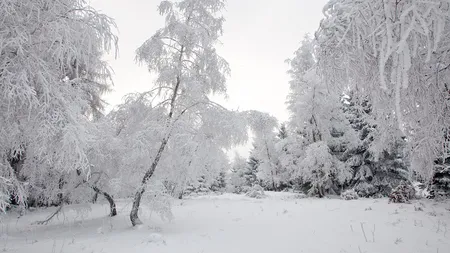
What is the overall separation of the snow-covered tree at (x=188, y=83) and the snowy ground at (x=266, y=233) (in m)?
1.70

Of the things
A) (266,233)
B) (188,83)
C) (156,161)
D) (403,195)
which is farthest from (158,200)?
(403,195)

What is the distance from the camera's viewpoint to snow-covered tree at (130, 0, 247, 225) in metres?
8.24

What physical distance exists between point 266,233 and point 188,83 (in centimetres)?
514

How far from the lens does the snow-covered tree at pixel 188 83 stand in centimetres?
824

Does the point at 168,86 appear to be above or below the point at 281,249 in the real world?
above

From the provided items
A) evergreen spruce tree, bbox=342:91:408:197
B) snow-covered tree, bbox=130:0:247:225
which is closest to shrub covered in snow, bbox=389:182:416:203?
evergreen spruce tree, bbox=342:91:408:197

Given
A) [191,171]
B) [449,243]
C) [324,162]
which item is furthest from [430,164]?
[324,162]

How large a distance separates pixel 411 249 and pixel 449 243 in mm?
1085

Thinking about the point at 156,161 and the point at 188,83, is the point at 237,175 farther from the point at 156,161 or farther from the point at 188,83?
the point at 188,83

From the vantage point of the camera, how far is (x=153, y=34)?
870 cm

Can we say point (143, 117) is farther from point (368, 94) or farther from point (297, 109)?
point (297, 109)

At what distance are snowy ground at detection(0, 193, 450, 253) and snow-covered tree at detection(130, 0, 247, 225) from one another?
5.58 ft

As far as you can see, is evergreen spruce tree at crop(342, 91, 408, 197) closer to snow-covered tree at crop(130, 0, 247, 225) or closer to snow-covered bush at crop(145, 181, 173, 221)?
snow-covered tree at crop(130, 0, 247, 225)

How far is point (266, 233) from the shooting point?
7703 mm
